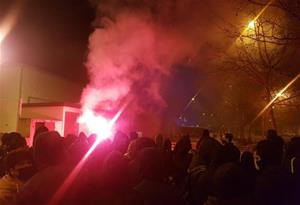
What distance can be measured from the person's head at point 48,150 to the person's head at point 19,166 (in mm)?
576

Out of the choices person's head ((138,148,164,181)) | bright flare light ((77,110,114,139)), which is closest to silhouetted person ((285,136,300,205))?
person's head ((138,148,164,181))

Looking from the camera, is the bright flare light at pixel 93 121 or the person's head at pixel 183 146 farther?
the bright flare light at pixel 93 121

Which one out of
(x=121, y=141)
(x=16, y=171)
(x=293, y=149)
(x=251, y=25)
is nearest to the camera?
(x=16, y=171)

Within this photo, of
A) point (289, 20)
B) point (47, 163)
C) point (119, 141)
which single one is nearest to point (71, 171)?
point (47, 163)

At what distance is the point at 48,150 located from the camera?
351 cm

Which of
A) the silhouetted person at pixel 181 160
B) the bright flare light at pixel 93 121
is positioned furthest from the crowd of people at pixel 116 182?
the bright flare light at pixel 93 121

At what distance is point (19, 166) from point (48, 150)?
29.5 inches

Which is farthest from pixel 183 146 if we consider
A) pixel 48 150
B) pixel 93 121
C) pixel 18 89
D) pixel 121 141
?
pixel 18 89

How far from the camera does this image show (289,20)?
12.8 m

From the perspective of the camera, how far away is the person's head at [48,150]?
11.5 ft

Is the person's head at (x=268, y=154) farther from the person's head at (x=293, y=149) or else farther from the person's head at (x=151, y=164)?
the person's head at (x=151, y=164)

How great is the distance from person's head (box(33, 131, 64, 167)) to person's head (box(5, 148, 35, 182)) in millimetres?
576

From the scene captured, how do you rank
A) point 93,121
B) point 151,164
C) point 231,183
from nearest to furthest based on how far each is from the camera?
1. point 231,183
2. point 151,164
3. point 93,121

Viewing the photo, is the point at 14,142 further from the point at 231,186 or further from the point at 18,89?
the point at 18,89
